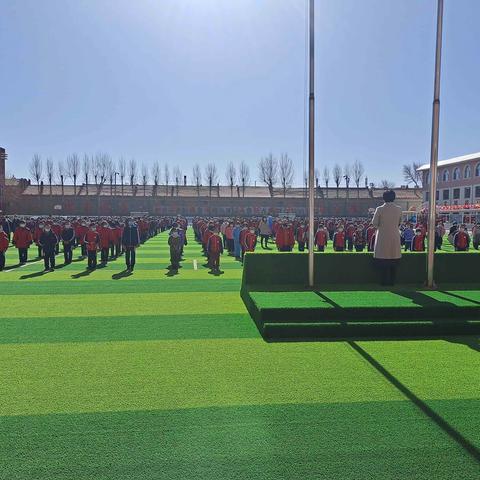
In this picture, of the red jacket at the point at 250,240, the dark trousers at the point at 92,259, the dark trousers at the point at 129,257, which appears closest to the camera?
the dark trousers at the point at 129,257

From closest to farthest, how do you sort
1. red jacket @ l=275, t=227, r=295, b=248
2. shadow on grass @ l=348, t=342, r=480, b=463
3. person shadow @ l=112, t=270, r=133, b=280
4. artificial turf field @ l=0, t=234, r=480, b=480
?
artificial turf field @ l=0, t=234, r=480, b=480
shadow on grass @ l=348, t=342, r=480, b=463
person shadow @ l=112, t=270, r=133, b=280
red jacket @ l=275, t=227, r=295, b=248

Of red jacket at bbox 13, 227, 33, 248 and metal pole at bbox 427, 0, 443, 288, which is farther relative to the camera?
red jacket at bbox 13, 227, 33, 248

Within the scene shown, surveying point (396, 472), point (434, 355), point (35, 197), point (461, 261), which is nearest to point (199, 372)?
point (396, 472)

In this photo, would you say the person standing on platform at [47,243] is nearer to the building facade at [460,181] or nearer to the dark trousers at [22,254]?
the dark trousers at [22,254]

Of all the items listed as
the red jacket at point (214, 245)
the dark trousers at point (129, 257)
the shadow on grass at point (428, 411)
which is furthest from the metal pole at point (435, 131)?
the dark trousers at point (129, 257)

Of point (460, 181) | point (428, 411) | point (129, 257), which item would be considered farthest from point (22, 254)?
point (460, 181)

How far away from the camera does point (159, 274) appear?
15695 mm

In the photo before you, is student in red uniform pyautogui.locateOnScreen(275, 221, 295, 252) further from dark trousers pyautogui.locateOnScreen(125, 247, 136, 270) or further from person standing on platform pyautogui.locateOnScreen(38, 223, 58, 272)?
person standing on platform pyautogui.locateOnScreen(38, 223, 58, 272)

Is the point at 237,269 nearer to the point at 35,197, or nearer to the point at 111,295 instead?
the point at 111,295

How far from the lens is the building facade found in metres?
59.5

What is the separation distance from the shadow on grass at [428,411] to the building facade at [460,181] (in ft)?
182

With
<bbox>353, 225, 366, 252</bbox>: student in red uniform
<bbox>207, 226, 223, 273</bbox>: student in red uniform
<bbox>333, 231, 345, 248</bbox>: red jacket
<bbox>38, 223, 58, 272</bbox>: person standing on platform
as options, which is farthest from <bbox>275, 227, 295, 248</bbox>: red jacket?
<bbox>38, 223, 58, 272</bbox>: person standing on platform

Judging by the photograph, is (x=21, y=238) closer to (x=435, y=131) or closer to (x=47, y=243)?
(x=47, y=243)

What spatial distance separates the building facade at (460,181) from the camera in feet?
195
